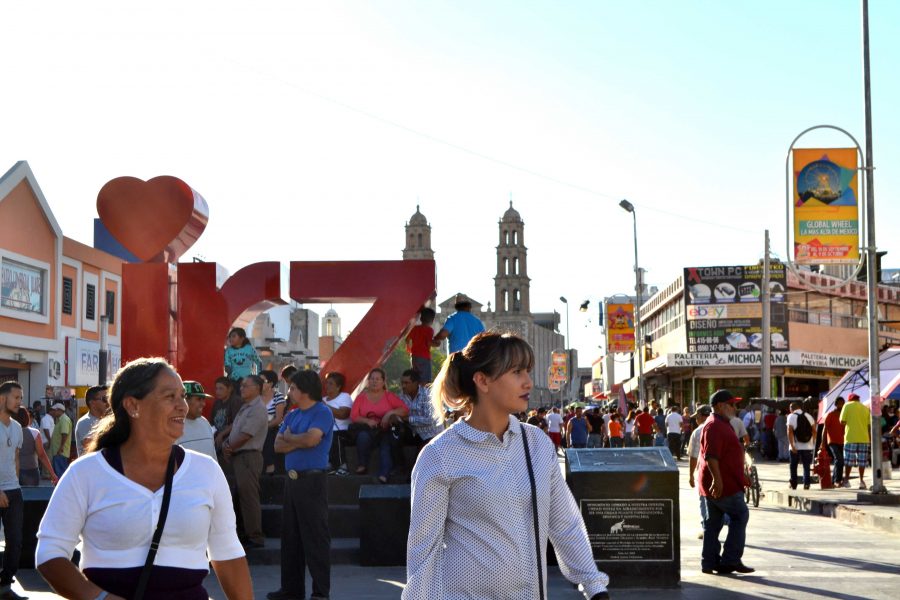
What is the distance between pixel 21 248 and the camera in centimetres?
3369

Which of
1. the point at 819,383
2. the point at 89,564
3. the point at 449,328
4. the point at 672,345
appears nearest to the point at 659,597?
the point at 449,328

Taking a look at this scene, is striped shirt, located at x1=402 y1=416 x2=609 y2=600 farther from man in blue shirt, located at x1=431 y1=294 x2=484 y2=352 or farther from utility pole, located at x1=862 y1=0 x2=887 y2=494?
utility pole, located at x1=862 y1=0 x2=887 y2=494

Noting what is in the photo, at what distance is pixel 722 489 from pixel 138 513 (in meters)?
8.08

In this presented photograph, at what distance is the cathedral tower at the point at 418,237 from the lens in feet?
538

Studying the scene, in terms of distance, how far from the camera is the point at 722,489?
35.9 feet

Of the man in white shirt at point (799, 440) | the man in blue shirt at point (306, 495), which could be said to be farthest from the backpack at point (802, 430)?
the man in blue shirt at point (306, 495)

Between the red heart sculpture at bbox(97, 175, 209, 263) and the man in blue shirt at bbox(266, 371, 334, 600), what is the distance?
5.20m

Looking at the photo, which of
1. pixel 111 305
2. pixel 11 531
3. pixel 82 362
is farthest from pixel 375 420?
pixel 111 305

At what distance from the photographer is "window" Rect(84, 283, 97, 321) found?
3847 centimetres

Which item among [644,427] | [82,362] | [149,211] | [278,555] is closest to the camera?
[278,555]

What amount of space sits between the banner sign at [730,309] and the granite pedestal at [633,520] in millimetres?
44091

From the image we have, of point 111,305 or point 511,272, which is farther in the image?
point 511,272

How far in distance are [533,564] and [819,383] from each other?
185 ft

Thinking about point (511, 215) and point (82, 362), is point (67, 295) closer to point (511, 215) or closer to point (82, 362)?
point (82, 362)
